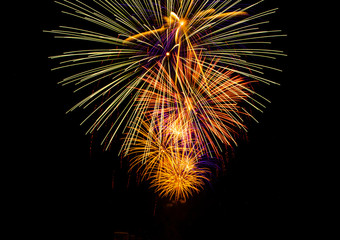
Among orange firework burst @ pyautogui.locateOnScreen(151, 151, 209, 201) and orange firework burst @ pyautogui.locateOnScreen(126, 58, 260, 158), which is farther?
orange firework burst @ pyautogui.locateOnScreen(151, 151, 209, 201)

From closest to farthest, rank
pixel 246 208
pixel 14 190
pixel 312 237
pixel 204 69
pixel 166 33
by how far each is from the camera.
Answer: pixel 166 33
pixel 204 69
pixel 14 190
pixel 312 237
pixel 246 208

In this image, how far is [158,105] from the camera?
4797mm

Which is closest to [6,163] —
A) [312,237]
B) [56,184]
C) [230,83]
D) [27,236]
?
A: [56,184]

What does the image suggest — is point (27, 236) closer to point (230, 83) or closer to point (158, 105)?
point (158, 105)

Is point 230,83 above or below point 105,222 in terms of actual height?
above

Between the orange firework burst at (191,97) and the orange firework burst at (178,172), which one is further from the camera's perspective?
the orange firework burst at (178,172)

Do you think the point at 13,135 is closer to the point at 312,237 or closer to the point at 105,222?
the point at 105,222

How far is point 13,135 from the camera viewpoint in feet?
21.4

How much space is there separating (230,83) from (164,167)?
295 cm

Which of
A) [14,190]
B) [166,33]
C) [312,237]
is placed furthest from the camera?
[312,237]

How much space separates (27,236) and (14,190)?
6.26ft

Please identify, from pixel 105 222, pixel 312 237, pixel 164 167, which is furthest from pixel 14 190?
pixel 312 237

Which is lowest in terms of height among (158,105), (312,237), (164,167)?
(312,237)

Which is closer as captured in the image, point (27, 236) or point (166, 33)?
point (166, 33)
